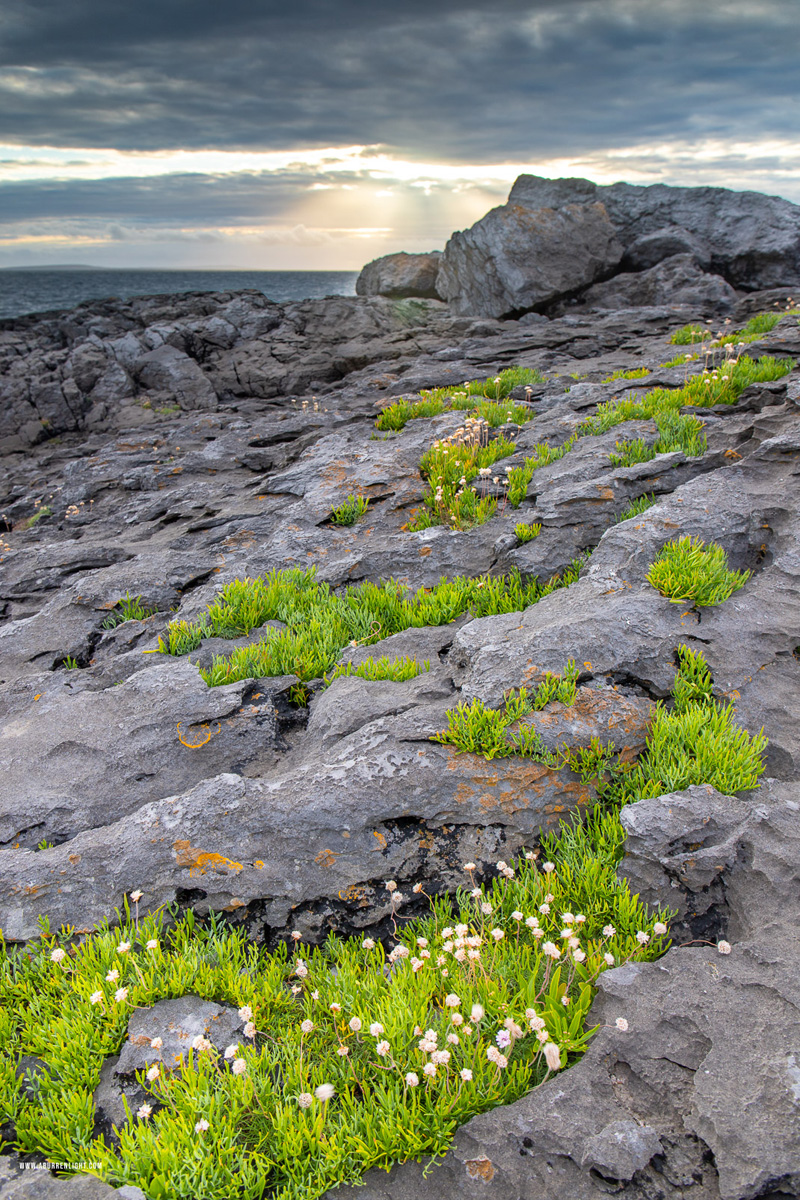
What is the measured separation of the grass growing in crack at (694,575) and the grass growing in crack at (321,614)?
1.06m

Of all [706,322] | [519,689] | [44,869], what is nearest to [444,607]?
[519,689]

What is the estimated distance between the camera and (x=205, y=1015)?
11.8ft

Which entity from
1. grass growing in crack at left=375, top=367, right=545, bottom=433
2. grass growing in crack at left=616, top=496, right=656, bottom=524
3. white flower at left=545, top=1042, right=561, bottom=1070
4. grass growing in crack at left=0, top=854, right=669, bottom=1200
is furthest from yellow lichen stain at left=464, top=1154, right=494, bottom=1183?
grass growing in crack at left=375, top=367, right=545, bottom=433

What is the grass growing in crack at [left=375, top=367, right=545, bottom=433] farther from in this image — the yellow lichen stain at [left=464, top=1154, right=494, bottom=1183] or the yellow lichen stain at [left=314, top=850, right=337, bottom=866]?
the yellow lichen stain at [left=464, top=1154, right=494, bottom=1183]

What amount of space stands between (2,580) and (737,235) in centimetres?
2990

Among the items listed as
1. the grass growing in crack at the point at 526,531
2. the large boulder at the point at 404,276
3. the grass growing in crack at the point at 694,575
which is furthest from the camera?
the large boulder at the point at 404,276

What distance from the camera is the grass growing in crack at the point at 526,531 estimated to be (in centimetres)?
739

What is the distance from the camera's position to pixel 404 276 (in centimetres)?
3462

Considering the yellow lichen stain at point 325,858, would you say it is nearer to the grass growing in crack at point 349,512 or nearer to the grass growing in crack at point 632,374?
the grass growing in crack at point 349,512

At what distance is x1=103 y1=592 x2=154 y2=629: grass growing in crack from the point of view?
7.95m

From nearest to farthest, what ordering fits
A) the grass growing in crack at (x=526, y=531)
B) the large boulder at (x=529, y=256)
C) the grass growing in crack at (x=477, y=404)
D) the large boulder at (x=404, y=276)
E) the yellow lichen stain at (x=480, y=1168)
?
the yellow lichen stain at (x=480, y=1168) < the grass growing in crack at (x=526, y=531) < the grass growing in crack at (x=477, y=404) < the large boulder at (x=529, y=256) < the large boulder at (x=404, y=276)

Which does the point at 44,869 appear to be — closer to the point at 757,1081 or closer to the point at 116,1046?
the point at 116,1046

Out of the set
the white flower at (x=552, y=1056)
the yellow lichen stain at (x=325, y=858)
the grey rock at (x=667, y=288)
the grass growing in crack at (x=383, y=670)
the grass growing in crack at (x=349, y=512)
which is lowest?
the yellow lichen stain at (x=325, y=858)

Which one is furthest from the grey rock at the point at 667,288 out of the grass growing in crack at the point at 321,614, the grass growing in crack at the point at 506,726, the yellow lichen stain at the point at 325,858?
the yellow lichen stain at the point at 325,858
